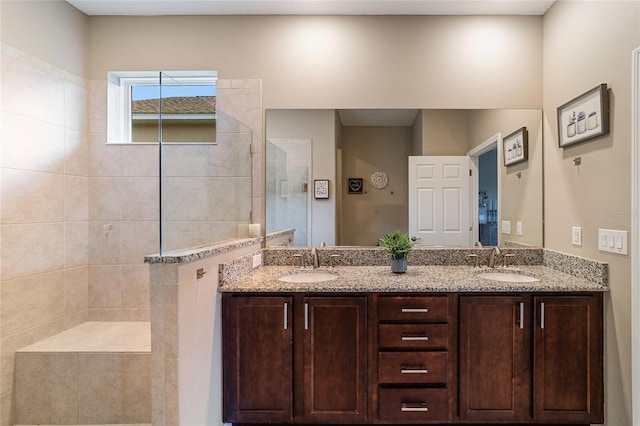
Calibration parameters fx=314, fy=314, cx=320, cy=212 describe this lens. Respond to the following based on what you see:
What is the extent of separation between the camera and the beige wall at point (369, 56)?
2328 millimetres

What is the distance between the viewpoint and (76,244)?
92.7 inches

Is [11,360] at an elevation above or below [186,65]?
below

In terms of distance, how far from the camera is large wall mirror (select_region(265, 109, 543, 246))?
90.7 inches

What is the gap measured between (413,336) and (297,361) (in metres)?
0.66

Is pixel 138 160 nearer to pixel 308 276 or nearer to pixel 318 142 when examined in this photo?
pixel 318 142

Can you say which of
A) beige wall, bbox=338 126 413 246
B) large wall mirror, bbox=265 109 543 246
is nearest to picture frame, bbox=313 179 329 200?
large wall mirror, bbox=265 109 543 246

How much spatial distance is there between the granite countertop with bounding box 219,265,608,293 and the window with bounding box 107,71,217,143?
38.6 inches

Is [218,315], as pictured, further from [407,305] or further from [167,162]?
[407,305]

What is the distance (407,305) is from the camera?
5.74ft

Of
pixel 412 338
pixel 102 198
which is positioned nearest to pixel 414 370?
pixel 412 338

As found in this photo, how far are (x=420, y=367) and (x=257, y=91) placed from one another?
2.13m

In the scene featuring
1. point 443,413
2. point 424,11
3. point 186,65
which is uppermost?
point 424,11

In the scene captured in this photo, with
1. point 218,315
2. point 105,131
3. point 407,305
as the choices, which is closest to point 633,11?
point 407,305

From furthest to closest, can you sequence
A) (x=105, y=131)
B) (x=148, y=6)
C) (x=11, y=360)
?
(x=105, y=131) < (x=148, y=6) < (x=11, y=360)
